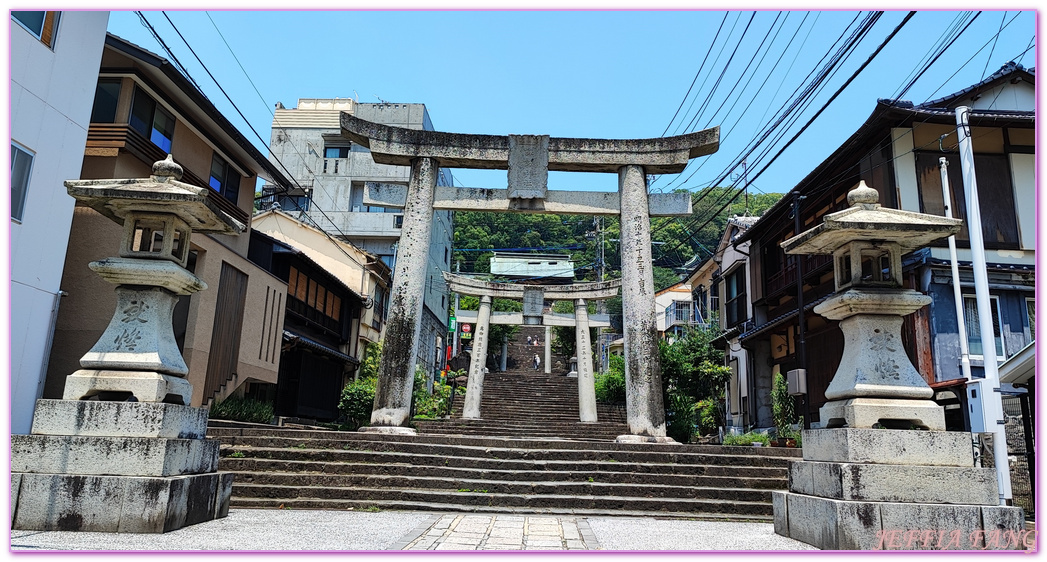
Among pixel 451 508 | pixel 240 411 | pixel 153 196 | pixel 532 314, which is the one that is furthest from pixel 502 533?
pixel 532 314

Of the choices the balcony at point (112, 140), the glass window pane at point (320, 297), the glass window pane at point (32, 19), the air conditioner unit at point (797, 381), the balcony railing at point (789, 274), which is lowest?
the air conditioner unit at point (797, 381)

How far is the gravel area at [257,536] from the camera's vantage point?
216 inches

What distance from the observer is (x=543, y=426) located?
21.9 m

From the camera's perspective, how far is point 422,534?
21.6ft

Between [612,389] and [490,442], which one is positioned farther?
[612,389]

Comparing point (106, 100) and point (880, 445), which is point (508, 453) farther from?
point (106, 100)

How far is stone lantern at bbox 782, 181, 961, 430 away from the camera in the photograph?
6293 millimetres

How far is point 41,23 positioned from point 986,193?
66.4ft

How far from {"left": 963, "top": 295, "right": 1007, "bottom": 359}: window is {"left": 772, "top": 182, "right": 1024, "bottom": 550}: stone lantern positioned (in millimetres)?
10354

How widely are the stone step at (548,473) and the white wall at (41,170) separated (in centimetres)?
467

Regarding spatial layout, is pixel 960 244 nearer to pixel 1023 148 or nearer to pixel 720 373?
pixel 1023 148

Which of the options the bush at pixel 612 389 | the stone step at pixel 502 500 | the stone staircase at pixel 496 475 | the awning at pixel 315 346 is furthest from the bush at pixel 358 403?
the stone step at pixel 502 500

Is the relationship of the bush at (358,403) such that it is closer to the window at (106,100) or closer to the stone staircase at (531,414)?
the stone staircase at (531,414)

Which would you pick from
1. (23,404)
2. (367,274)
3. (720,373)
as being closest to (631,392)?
(23,404)
